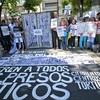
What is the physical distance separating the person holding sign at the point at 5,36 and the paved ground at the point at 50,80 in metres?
2.58

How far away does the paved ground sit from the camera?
6098 mm

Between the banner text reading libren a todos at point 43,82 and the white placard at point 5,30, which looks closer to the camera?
the banner text reading libren a todos at point 43,82

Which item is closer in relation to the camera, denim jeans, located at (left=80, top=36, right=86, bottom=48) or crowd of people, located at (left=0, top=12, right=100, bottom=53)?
crowd of people, located at (left=0, top=12, right=100, bottom=53)

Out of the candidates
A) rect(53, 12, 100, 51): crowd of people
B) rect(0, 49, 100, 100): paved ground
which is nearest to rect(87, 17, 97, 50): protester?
rect(53, 12, 100, 51): crowd of people

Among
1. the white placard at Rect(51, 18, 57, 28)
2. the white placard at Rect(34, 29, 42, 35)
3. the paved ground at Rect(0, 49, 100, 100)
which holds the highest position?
the white placard at Rect(51, 18, 57, 28)

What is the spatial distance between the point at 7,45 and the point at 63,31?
128 inches

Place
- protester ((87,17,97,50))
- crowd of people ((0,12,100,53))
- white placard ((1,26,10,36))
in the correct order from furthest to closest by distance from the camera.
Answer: white placard ((1,26,10,36)), crowd of people ((0,12,100,53)), protester ((87,17,97,50))

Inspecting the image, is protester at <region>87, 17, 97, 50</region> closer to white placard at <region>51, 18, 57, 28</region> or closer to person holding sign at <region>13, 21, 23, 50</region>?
white placard at <region>51, 18, 57, 28</region>

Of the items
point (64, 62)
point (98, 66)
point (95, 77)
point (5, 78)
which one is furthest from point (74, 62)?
point (5, 78)

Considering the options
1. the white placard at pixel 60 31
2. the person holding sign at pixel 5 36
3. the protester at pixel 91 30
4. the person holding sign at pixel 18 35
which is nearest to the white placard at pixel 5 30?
the person holding sign at pixel 5 36

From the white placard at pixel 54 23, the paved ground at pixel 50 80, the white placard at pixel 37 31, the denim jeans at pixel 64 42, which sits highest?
the white placard at pixel 54 23

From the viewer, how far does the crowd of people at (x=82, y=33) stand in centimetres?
1214

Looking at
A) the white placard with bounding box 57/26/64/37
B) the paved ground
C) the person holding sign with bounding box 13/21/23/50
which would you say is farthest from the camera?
the person holding sign with bounding box 13/21/23/50

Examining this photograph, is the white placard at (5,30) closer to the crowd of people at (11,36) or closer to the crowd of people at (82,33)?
the crowd of people at (11,36)
